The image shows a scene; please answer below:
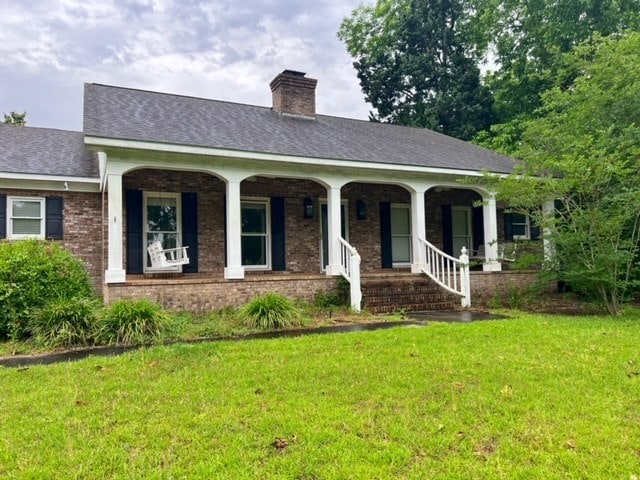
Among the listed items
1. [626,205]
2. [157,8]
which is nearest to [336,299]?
[626,205]

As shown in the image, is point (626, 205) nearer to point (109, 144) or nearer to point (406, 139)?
point (406, 139)

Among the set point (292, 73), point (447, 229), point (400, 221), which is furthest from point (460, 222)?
point (292, 73)

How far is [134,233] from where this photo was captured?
34.2 ft

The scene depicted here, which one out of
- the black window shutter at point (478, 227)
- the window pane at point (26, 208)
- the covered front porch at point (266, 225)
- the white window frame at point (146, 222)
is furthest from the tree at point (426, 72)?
the window pane at point (26, 208)

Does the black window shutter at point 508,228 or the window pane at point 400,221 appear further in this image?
the black window shutter at point 508,228

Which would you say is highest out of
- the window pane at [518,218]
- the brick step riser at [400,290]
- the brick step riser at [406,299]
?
the window pane at [518,218]

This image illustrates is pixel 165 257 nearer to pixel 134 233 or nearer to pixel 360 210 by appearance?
pixel 134 233

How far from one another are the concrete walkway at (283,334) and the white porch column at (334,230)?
196 centimetres

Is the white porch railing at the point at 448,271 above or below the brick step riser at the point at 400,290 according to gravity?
above

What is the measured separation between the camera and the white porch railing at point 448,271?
34.4 feet

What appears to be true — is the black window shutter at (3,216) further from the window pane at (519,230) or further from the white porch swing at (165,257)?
the window pane at (519,230)

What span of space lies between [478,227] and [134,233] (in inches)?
375

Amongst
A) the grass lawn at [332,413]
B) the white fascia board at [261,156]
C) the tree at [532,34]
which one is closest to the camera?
the grass lawn at [332,413]

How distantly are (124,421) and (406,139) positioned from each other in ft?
40.6
